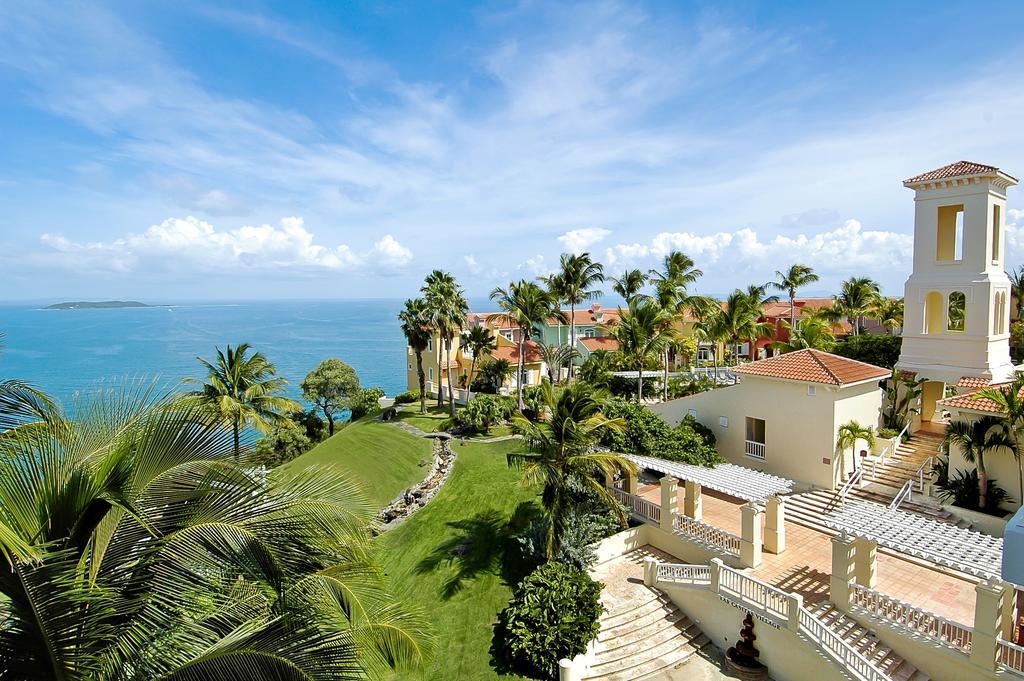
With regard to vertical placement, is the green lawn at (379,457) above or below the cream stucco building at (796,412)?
below

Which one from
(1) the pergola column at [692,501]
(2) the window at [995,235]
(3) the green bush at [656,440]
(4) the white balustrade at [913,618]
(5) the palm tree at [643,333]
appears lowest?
(4) the white balustrade at [913,618]

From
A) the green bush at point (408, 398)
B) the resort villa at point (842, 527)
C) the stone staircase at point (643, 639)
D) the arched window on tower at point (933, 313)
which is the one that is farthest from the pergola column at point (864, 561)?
the green bush at point (408, 398)

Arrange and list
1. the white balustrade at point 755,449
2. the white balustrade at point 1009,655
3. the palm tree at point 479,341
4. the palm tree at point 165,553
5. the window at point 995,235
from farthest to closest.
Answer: the palm tree at point 479,341 < the window at point 995,235 < the white balustrade at point 755,449 < the white balustrade at point 1009,655 < the palm tree at point 165,553

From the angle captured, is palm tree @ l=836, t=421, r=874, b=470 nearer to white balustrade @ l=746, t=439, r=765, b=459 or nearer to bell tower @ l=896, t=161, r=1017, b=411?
white balustrade @ l=746, t=439, r=765, b=459

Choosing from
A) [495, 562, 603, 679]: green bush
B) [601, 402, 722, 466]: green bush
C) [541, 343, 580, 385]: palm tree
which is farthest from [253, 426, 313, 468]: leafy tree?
[495, 562, 603, 679]: green bush

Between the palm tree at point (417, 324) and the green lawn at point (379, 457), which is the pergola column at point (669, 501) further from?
the palm tree at point (417, 324)

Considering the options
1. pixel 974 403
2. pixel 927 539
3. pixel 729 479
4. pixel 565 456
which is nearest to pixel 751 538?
pixel 729 479
